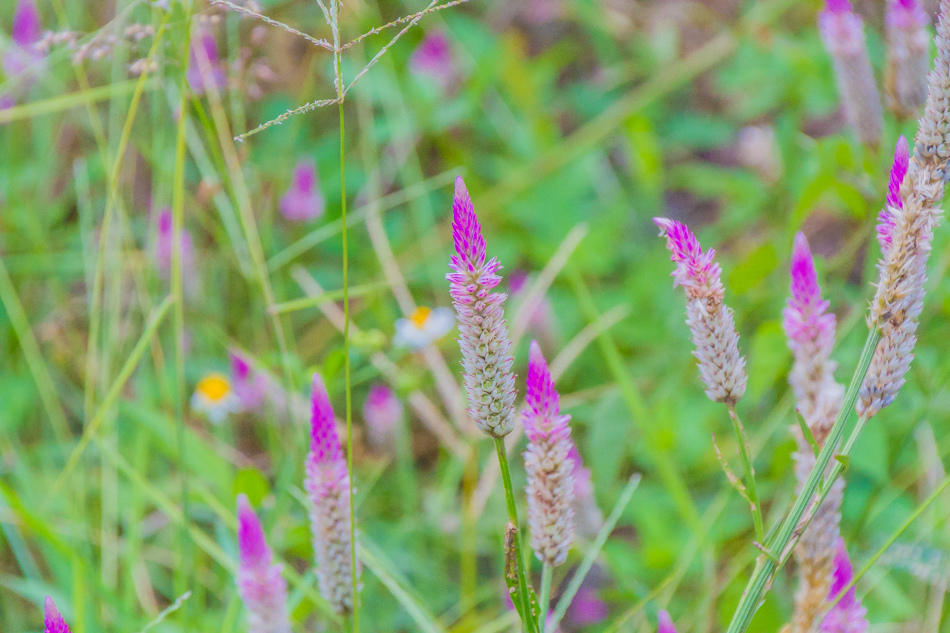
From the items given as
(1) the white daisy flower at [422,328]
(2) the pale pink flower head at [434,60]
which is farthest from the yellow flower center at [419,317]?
(2) the pale pink flower head at [434,60]

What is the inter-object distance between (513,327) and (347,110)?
96cm

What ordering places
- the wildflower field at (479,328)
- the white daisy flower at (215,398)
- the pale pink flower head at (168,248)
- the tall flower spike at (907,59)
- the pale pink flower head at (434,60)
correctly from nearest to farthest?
the wildflower field at (479,328), the tall flower spike at (907,59), the white daisy flower at (215,398), the pale pink flower head at (168,248), the pale pink flower head at (434,60)

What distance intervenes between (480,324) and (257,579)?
31 cm

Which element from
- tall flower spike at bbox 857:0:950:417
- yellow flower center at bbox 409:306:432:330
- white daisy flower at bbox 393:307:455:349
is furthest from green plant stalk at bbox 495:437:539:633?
yellow flower center at bbox 409:306:432:330

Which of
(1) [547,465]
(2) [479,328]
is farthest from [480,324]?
(1) [547,465]

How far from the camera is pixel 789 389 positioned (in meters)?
1.42

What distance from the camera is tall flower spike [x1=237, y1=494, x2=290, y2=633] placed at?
0.64 metres

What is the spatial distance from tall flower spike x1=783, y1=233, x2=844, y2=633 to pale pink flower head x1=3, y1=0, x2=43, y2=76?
1.59 m

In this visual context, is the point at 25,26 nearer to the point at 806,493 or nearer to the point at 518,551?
the point at 518,551

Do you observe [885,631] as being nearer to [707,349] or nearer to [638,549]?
[638,549]

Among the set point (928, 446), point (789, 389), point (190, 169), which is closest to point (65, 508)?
point (190, 169)

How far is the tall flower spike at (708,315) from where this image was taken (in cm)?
52

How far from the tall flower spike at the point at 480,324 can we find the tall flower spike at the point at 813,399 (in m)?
0.26

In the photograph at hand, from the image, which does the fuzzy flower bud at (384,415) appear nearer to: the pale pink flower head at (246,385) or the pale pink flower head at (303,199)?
the pale pink flower head at (246,385)
